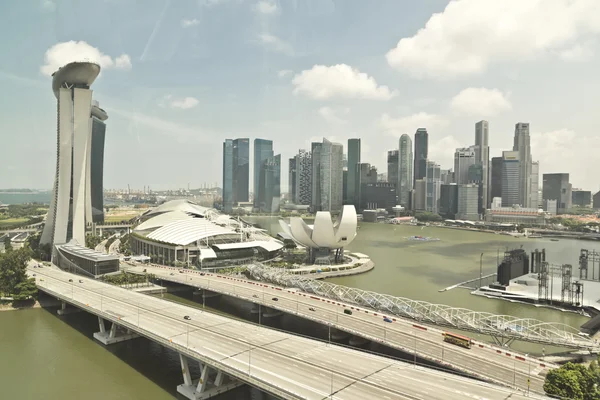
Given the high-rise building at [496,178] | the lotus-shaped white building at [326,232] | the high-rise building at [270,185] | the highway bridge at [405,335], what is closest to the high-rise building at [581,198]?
the high-rise building at [496,178]

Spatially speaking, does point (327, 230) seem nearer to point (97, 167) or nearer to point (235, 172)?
point (97, 167)

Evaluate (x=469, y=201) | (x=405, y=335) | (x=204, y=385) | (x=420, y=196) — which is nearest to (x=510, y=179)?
(x=469, y=201)

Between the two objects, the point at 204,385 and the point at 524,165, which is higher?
the point at 524,165

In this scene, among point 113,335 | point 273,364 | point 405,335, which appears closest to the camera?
point 273,364

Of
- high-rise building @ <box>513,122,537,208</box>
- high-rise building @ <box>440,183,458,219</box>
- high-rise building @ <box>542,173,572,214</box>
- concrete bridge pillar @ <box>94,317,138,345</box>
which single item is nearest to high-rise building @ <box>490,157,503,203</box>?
high-rise building @ <box>513,122,537,208</box>

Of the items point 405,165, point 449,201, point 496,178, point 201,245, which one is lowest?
point 201,245

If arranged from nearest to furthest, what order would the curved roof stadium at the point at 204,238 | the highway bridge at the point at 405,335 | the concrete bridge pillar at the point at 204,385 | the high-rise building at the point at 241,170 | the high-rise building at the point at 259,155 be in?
the highway bridge at the point at 405,335 → the concrete bridge pillar at the point at 204,385 → the curved roof stadium at the point at 204,238 → the high-rise building at the point at 259,155 → the high-rise building at the point at 241,170

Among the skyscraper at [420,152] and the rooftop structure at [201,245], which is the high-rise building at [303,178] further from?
the rooftop structure at [201,245]

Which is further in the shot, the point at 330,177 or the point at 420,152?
the point at 420,152
